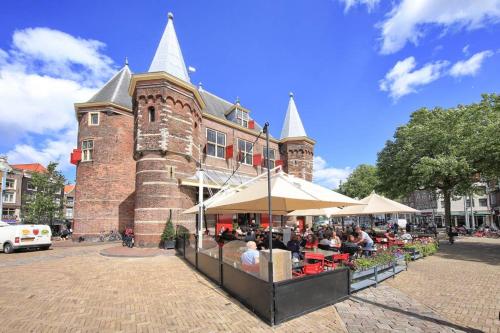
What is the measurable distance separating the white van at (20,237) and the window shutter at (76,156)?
261 inches

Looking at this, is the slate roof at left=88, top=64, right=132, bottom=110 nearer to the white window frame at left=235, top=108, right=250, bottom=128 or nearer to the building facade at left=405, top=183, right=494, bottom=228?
the white window frame at left=235, top=108, right=250, bottom=128

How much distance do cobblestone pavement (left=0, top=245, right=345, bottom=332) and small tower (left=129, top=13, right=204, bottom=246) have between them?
6.49m

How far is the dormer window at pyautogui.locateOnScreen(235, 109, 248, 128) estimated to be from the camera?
1058 inches

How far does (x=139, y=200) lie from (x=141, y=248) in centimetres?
271

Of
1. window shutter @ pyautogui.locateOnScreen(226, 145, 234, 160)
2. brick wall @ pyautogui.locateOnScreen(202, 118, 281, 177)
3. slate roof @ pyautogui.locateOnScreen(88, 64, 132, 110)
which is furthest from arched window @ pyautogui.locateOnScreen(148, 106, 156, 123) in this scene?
window shutter @ pyautogui.locateOnScreen(226, 145, 234, 160)

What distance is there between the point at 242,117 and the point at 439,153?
16093 mm

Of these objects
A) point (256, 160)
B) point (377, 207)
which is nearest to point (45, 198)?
point (256, 160)

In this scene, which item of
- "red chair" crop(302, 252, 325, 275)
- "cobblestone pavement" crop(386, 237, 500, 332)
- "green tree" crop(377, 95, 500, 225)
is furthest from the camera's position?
"green tree" crop(377, 95, 500, 225)

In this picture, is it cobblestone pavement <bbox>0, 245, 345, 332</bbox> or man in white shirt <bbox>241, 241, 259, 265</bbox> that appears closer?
cobblestone pavement <bbox>0, 245, 345, 332</bbox>

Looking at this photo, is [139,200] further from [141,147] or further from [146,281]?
[146,281]

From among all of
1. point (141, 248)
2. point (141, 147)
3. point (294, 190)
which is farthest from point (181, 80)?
point (294, 190)

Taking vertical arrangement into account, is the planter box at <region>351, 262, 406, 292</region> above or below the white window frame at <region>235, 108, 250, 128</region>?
below

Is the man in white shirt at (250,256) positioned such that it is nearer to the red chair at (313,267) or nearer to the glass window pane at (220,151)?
the red chair at (313,267)

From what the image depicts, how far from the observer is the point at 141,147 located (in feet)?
56.3
